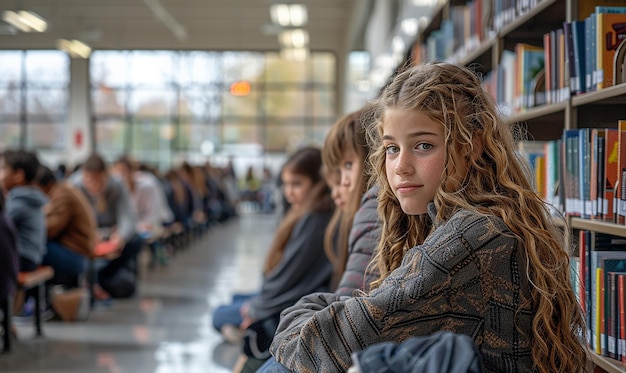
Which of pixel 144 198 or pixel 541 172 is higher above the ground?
pixel 541 172

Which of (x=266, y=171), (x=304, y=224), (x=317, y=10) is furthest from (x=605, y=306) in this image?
(x=266, y=171)

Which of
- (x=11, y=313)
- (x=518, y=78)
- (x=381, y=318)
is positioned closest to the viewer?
(x=381, y=318)

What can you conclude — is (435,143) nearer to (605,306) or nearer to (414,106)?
(414,106)

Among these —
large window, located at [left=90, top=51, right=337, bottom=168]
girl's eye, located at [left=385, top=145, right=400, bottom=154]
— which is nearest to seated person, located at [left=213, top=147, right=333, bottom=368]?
girl's eye, located at [left=385, top=145, right=400, bottom=154]

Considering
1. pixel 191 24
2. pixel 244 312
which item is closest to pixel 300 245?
pixel 244 312

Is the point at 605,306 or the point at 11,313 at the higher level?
the point at 605,306

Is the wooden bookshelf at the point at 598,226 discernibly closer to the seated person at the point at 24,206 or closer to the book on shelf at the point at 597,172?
the book on shelf at the point at 597,172

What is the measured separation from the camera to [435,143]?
1614 mm

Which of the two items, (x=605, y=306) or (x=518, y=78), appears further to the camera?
(x=518, y=78)

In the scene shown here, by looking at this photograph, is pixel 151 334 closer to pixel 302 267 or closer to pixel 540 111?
pixel 302 267

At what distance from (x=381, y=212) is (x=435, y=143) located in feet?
0.81

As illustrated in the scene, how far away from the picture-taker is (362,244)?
2.28m

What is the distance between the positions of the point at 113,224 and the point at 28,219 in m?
2.09

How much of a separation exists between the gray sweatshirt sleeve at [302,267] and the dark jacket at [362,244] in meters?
1.17
